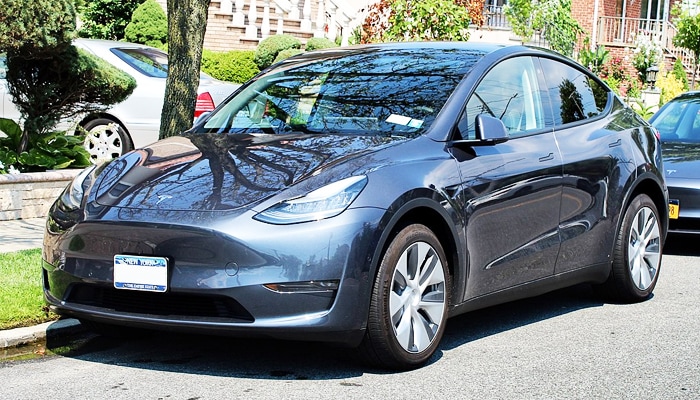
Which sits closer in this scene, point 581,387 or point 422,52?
point 581,387

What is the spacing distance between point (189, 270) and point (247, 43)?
69.8 ft

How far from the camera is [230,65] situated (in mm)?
24047

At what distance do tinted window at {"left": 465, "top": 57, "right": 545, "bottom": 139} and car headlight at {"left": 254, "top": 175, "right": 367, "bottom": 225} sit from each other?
118cm

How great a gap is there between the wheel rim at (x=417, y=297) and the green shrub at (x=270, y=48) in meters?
19.0

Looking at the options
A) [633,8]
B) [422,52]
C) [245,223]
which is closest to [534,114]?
[422,52]

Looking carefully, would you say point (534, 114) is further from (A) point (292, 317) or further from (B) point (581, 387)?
(A) point (292, 317)

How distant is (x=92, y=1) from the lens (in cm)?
2648

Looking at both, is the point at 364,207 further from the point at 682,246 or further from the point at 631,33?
the point at 631,33

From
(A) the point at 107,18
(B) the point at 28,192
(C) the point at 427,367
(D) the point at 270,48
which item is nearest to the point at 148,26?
(A) the point at 107,18

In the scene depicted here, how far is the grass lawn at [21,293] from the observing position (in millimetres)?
6289

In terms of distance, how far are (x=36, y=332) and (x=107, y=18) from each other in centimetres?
2184

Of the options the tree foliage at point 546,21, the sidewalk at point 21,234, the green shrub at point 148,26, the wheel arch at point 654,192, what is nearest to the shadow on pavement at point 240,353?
the wheel arch at point 654,192

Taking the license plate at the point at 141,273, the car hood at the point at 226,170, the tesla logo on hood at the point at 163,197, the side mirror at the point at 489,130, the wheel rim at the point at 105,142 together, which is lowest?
the wheel rim at the point at 105,142

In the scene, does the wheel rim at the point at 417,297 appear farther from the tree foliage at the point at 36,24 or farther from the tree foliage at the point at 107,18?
the tree foliage at the point at 107,18
